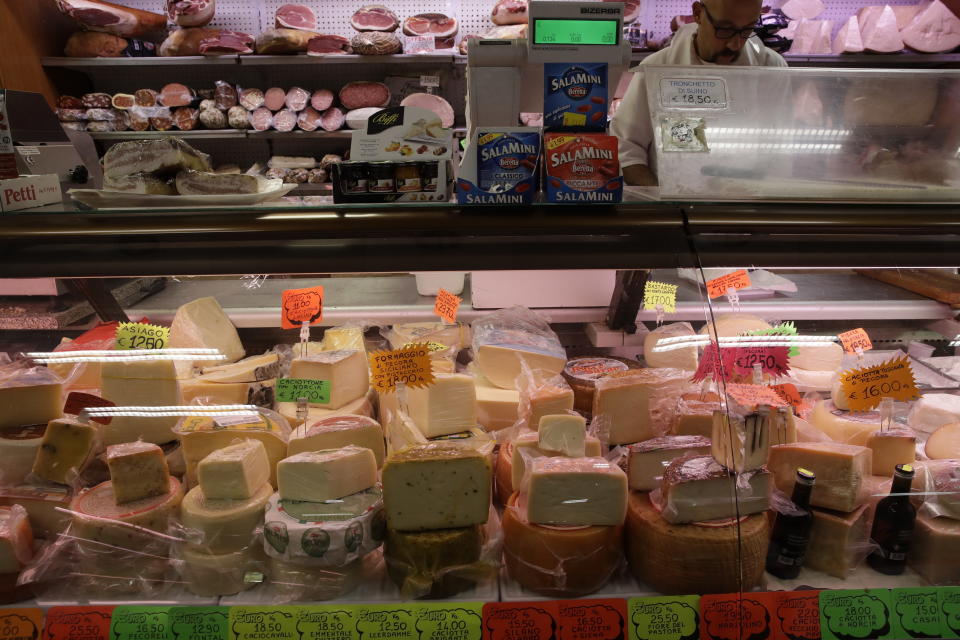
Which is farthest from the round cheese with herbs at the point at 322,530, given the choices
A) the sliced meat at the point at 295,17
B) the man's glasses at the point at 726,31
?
the sliced meat at the point at 295,17

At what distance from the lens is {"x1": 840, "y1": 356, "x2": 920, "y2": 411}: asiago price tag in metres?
1.44

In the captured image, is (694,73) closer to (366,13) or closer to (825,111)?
(825,111)

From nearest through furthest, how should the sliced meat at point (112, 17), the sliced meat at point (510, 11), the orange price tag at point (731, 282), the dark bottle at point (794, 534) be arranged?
the dark bottle at point (794, 534), the orange price tag at point (731, 282), the sliced meat at point (112, 17), the sliced meat at point (510, 11)

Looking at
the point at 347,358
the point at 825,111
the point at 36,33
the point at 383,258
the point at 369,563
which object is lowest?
the point at 369,563

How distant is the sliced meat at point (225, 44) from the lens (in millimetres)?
4570

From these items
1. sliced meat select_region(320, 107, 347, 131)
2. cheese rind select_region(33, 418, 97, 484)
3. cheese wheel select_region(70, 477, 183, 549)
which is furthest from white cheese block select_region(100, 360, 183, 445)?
sliced meat select_region(320, 107, 347, 131)

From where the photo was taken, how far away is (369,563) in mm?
1350

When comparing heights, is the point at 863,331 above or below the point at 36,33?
below

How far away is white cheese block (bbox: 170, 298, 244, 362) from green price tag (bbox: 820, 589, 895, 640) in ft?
5.41

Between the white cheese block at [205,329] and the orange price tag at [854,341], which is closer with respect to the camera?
the orange price tag at [854,341]

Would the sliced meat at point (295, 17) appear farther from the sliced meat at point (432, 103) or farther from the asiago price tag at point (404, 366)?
the asiago price tag at point (404, 366)

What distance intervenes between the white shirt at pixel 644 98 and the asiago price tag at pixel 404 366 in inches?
51.0

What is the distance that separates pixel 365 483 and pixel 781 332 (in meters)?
1.11

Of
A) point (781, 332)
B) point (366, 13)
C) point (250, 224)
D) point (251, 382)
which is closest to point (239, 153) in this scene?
point (366, 13)
